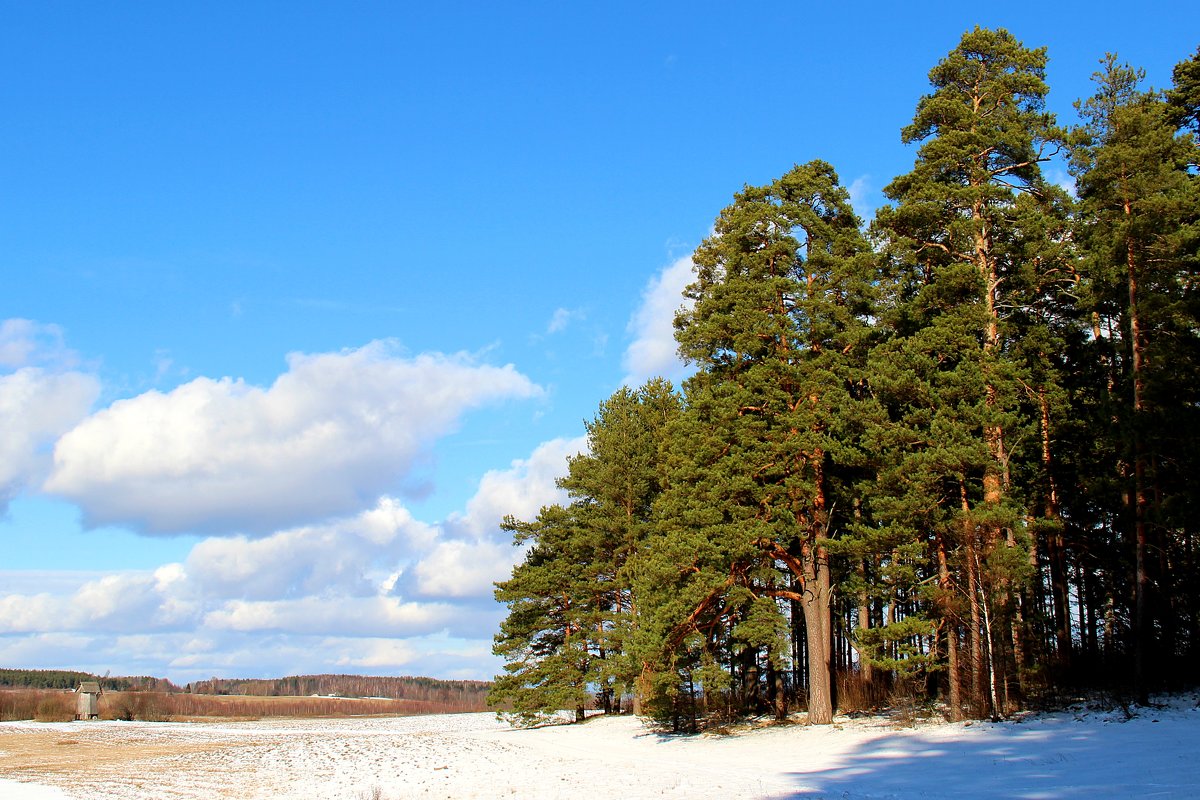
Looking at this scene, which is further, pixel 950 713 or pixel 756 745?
pixel 756 745

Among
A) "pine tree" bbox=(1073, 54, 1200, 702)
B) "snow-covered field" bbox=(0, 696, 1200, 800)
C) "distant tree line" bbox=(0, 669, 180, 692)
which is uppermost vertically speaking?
"pine tree" bbox=(1073, 54, 1200, 702)

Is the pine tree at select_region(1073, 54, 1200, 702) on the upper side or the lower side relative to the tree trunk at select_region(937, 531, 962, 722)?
upper

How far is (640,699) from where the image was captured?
3950cm

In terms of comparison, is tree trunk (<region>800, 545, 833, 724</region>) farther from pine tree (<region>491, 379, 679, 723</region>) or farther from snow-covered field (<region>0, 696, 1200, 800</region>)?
pine tree (<region>491, 379, 679, 723</region>)

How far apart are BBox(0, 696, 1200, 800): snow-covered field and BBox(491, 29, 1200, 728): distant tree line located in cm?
217

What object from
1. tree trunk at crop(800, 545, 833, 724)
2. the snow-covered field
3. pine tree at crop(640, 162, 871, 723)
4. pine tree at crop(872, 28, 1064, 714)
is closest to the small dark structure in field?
the snow-covered field

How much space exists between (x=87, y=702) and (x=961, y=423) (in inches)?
3409

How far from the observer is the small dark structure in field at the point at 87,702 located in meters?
81.2

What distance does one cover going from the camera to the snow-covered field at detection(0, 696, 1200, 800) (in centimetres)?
1478

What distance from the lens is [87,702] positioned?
81500mm

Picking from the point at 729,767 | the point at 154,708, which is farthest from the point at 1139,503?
the point at 154,708

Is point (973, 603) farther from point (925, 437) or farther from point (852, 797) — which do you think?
point (852, 797)

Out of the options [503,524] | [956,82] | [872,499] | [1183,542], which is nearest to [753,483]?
[872,499]

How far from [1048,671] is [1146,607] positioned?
12.2 feet
